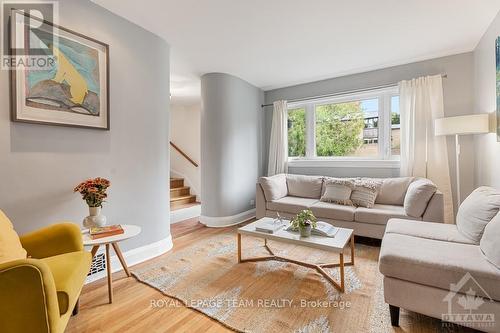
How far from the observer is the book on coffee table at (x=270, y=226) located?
225cm

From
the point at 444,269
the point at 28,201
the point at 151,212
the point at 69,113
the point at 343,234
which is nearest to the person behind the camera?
the point at 444,269

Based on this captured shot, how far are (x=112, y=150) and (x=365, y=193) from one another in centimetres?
311

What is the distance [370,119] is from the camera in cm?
387

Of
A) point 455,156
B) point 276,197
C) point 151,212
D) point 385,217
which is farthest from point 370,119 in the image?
point 151,212

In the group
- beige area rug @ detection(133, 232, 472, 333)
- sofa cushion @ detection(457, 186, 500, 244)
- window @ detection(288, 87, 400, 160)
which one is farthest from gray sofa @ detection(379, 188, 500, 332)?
window @ detection(288, 87, 400, 160)

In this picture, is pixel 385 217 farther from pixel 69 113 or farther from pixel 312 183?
pixel 69 113

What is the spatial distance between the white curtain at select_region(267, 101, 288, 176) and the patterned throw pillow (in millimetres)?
1507

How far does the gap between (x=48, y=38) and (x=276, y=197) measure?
10.3ft

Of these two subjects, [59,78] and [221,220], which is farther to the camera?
[221,220]

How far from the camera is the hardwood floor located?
154 cm

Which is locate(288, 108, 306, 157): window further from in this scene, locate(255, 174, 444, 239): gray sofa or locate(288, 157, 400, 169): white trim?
locate(255, 174, 444, 239): gray sofa

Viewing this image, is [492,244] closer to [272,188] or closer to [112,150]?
[272,188]

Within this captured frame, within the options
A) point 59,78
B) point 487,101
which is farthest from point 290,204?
point 59,78

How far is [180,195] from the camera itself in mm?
5289
